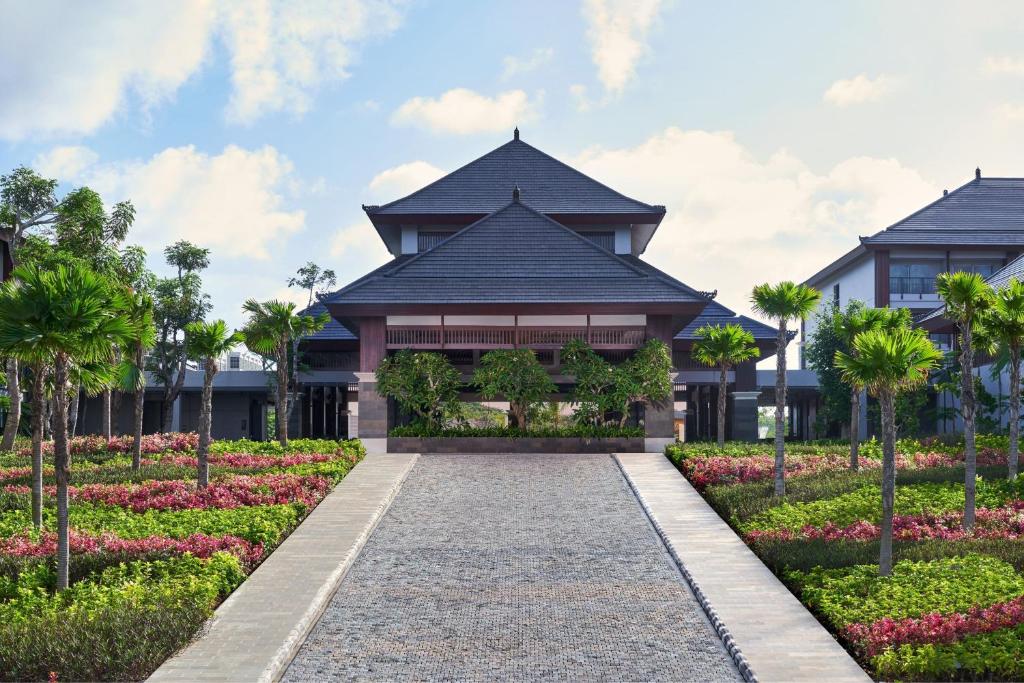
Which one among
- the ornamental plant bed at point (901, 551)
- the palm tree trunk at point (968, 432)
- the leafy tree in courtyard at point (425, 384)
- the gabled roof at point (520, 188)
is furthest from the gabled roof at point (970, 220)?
the palm tree trunk at point (968, 432)

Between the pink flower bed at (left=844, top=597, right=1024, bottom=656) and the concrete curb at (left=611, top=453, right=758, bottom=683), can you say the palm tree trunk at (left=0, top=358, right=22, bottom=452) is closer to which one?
the concrete curb at (left=611, top=453, right=758, bottom=683)

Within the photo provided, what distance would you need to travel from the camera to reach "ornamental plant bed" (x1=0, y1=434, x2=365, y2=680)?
1176 centimetres

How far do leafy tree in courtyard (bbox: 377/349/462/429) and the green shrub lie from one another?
17.0 meters

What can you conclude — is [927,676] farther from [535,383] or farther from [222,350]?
[535,383]

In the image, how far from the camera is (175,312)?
1761 inches

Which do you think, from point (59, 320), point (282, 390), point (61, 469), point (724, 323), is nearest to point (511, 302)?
point (282, 390)

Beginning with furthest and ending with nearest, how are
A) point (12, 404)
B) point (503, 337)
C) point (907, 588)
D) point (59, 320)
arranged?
point (503, 337)
point (12, 404)
point (59, 320)
point (907, 588)

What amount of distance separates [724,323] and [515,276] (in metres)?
12.7

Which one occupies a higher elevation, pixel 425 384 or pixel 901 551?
pixel 425 384

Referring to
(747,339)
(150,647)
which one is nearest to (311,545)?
(150,647)

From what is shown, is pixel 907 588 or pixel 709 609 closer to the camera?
pixel 709 609

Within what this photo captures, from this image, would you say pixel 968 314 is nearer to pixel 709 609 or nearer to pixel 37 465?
pixel 709 609

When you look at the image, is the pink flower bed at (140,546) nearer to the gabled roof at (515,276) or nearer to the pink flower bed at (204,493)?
the pink flower bed at (204,493)

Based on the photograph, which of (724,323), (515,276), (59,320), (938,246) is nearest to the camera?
(59,320)
